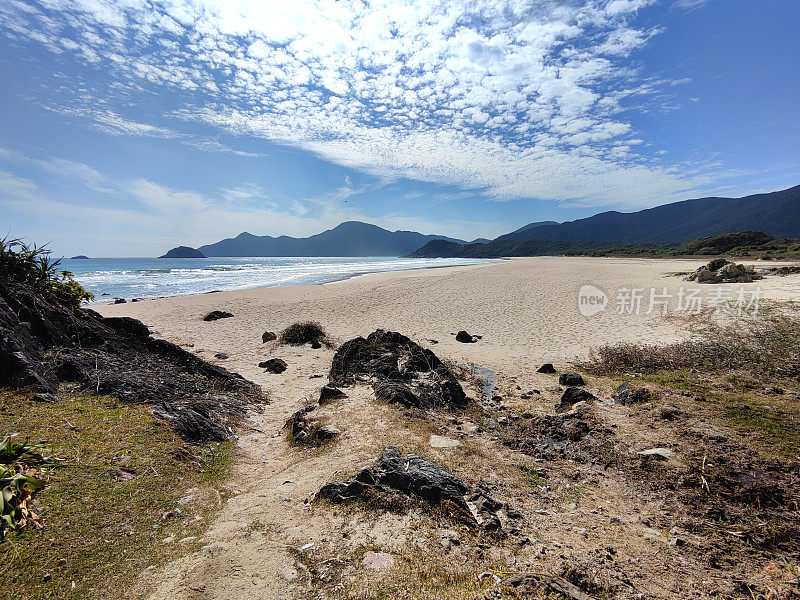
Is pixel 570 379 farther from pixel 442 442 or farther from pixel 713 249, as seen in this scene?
pixel 713 249

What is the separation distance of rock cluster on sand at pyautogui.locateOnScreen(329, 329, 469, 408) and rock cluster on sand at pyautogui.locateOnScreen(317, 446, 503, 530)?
2.47 meters

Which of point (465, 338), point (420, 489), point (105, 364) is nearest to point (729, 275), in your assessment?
point (465, 338)

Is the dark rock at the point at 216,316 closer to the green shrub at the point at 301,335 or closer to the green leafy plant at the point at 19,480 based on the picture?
the green shrub at the point at 301,335

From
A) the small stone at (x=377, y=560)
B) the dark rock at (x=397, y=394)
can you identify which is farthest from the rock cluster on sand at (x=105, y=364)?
the small stone at (x=377, y=560)

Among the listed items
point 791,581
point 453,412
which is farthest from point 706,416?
point 453,412

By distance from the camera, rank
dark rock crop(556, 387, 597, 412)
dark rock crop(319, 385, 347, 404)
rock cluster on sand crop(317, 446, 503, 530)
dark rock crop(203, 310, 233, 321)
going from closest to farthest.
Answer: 1. rock cluster on sand crop(317, 446, 503, 530)
2. dark rock crop(319, 385, 347, 404)
3. dark rock crop(556, 387, 597, 412)
4. dark rock crop(203, 310, 233, 321)

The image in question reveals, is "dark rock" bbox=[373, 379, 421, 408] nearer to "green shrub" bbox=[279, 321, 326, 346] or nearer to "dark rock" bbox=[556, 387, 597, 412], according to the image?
"dark rock" bbox=[556, 387, 597, 412]

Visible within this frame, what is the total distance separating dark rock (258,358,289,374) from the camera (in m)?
9.54

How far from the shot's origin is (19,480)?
276 cm

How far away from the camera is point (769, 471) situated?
4.26m

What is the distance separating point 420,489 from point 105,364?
5.45 metres

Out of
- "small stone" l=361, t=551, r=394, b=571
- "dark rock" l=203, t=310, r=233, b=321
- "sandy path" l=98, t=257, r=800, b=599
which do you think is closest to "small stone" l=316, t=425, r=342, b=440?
"sandy path" l=98, t=257, r=800, b=599

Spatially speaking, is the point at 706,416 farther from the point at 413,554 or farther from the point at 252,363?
the point at 252,363

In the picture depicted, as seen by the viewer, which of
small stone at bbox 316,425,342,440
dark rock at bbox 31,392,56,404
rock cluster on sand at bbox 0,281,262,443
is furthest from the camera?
small stone at bbox 316,425,342,440
